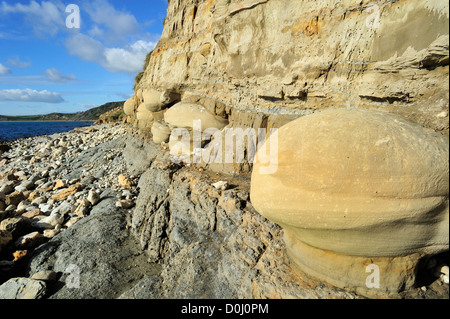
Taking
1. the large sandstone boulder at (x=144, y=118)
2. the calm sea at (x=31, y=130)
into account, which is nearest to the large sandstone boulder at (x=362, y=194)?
the large sandstone boulder at (x=144, y=118)

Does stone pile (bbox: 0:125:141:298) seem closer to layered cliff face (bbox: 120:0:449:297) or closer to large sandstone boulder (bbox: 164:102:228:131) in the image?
layered cliff face (bbox: 120:0:449:297)

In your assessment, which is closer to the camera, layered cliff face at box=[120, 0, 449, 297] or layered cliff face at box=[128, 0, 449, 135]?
layered cliff face at box=[120, 0, 449, 297]

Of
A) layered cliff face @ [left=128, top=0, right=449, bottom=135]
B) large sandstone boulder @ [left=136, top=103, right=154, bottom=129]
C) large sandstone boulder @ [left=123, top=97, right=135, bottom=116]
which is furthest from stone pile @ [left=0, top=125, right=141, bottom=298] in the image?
layered cliff face @ [left=128, top=0, right=449, bottom=135]

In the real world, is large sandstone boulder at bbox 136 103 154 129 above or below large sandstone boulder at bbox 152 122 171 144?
above

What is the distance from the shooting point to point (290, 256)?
3.23 meters

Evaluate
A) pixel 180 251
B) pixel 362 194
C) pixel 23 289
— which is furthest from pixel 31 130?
pixel 362 194

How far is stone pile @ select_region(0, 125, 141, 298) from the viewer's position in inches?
218

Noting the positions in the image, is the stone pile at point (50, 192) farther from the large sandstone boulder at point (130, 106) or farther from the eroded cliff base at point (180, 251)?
the large sandstone boulder at point (130, 106)

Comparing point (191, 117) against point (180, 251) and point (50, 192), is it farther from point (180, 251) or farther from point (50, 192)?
point (50, 192)

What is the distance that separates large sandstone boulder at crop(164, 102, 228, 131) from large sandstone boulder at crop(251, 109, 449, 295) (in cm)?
374

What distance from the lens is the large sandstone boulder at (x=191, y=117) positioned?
6406 millimetres

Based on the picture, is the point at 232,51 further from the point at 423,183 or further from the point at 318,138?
the point at 423,183

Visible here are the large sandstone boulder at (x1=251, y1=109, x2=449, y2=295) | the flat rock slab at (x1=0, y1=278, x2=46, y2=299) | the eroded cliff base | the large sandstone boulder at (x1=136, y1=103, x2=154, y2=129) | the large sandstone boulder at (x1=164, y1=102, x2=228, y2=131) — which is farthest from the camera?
the large sandstone boulder at (x1=136, y1=103, x2=154, y2=129)
